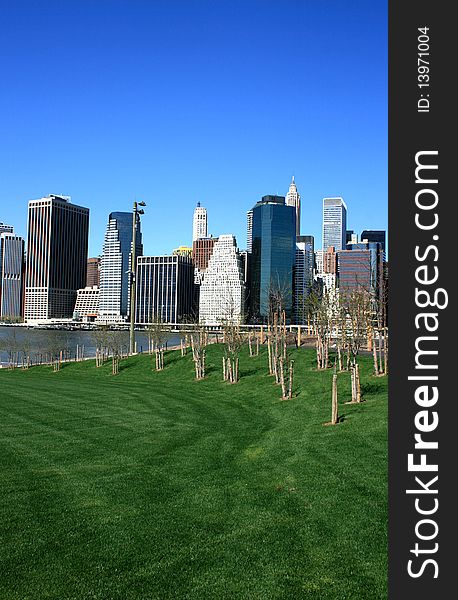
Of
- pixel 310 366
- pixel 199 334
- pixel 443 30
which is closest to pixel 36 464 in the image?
pixel 443 30

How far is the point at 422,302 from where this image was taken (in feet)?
16.0

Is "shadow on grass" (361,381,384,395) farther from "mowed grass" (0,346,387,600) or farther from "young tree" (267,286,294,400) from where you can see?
"young tree" (267,286,294,400)

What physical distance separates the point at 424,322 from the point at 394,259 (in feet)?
1.81

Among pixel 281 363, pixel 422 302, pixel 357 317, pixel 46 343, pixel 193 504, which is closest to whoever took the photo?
pixel 422 302

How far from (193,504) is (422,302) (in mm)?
6606

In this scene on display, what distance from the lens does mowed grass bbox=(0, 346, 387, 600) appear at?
7418mm

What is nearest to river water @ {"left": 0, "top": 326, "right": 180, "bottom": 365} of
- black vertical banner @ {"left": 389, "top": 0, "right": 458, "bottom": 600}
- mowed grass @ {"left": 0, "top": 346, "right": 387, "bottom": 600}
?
mowed grass @ {"left": 0, "top": 346, "right": 387, "bottom": 600}

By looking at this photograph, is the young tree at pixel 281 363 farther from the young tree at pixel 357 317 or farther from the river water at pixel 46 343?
the river water at pixel 46 343

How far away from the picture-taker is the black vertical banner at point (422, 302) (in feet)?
15.8

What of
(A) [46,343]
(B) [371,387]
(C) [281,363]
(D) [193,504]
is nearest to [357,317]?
(C) [281,363]

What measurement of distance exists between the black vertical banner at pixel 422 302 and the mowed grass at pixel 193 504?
8.35 feet

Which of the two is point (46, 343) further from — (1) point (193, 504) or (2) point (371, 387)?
(1) point (193, 504)

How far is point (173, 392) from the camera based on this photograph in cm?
2661

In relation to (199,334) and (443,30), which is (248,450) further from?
(199,334)
